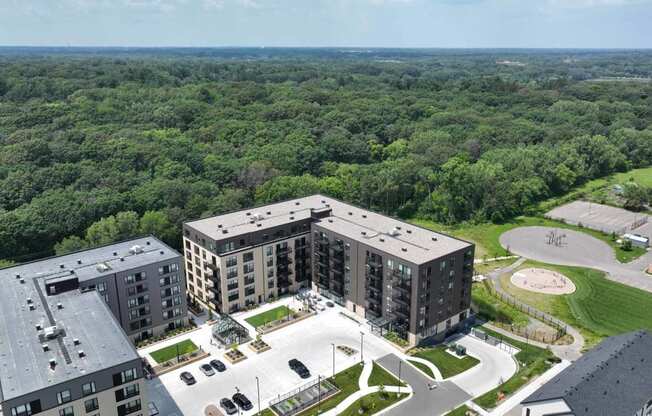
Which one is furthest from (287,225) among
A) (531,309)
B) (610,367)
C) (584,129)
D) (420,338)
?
(584,129)

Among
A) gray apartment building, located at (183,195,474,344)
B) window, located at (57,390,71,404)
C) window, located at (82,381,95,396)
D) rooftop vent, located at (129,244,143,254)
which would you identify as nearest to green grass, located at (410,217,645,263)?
gray apartment building, located at (183,195,474,344)

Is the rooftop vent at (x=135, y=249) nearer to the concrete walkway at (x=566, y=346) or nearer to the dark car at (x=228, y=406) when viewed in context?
the dark car at (x=228, y=406)

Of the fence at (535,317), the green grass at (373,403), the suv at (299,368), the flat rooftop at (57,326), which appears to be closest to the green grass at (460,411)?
the green grass at (373,403)

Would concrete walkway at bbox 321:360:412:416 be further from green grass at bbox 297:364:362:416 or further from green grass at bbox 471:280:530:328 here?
green grass at bbox 471:280:530:328

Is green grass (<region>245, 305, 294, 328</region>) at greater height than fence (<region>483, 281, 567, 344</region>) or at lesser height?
greater

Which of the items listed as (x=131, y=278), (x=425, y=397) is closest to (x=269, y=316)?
(x=131, y=278)

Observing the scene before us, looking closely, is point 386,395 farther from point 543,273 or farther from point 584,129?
point 584,129

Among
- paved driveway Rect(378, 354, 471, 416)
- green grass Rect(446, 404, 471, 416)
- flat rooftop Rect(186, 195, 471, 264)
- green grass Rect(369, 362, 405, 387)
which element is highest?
flat rooftop Rect(186, 195, 471, 264)
